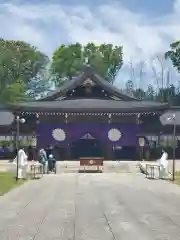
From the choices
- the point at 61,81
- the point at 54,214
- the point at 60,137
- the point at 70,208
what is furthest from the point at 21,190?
the point at 61,81

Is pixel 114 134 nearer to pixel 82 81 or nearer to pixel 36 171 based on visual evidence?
pixel 82 81

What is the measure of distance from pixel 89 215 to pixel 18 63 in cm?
7465

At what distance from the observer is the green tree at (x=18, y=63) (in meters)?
84.4

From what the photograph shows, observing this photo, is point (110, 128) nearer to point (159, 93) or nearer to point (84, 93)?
point (84, 93)

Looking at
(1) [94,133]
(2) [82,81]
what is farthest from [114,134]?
(2) [82,81]

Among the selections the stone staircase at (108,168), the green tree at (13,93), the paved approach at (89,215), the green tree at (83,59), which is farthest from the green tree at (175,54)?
the paved approach at (89,215)

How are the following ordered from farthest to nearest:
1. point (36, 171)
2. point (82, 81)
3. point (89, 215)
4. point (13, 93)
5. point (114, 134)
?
point (13, 93) → point (82, 81) → point (114, 134) → point (36, 171) → point (89, 215)

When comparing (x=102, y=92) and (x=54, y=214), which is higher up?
(x=102, y=92)

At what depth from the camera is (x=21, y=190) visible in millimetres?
24562

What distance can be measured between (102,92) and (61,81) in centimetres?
3831

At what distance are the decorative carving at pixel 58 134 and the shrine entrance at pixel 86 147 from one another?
1.34 meters

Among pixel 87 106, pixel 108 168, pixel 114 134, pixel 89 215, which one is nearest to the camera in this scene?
pixel 89 215

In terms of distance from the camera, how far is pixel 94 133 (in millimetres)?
54812

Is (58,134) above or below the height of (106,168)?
above
